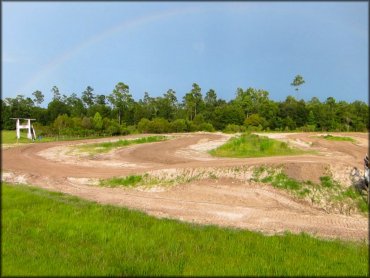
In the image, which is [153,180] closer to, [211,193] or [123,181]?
[123,181]

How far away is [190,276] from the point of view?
4844mm

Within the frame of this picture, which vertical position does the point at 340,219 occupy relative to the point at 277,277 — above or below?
below

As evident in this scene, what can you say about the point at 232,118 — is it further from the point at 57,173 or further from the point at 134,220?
the point at 134,220

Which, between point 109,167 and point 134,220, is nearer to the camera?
point 134,220

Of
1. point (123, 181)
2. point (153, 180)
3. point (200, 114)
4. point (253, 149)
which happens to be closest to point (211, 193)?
point (153, 180)

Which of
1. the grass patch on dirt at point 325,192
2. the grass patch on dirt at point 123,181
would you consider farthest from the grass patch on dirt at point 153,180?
the grass patch on dirt at point 325,192

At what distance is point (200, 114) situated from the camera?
75.3m

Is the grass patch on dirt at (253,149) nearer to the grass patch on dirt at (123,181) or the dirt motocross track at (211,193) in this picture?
the dirt motocross track at (211,193)

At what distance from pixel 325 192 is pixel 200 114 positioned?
61.3m

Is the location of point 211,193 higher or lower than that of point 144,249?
lower

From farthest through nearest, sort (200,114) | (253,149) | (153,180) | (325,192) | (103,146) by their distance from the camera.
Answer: (200,114), (103,146), (253,149), (153,180), (325,192)

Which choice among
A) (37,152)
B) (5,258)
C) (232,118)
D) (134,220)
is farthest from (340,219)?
(232,118)

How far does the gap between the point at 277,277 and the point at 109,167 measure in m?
17.6

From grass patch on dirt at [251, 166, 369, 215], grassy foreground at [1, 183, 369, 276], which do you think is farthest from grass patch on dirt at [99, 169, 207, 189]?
grassy foreground at [1, 183, 369, 276]
